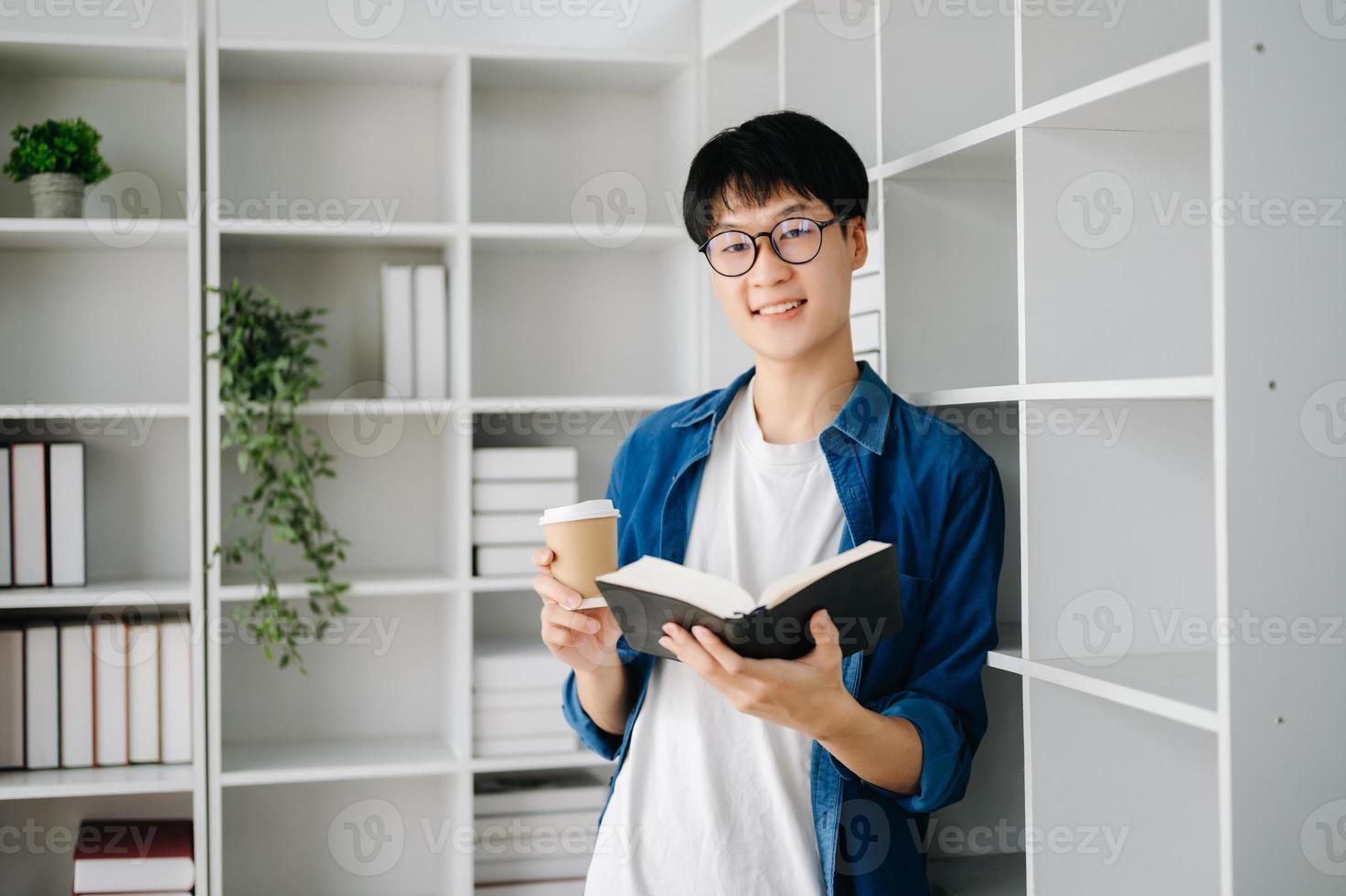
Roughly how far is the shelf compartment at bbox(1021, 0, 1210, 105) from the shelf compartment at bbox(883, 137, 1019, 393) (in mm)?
244

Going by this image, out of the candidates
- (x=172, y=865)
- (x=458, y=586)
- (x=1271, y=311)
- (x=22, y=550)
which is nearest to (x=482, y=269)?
(x=458, y=586)

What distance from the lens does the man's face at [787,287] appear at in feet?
5.40

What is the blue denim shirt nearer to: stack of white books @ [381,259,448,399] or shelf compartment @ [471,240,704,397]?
stack of white books @ [381,259,448,399]

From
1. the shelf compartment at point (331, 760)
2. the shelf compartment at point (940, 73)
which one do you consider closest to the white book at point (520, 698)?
the shelf compartment at point (331, 760)

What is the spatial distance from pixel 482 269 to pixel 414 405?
1.68 ft

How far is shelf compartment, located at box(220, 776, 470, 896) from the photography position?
276 cm

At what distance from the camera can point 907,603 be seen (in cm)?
164

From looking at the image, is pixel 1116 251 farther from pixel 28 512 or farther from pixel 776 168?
pixel 28 512

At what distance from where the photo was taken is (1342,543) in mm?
1292

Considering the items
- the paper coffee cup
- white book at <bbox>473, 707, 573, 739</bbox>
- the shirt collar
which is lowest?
white book at <bbox>473, 707, 573, 739</bbox>

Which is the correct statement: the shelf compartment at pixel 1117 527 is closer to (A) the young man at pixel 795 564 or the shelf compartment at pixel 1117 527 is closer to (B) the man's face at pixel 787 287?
(A) the young man at pixel 795 564

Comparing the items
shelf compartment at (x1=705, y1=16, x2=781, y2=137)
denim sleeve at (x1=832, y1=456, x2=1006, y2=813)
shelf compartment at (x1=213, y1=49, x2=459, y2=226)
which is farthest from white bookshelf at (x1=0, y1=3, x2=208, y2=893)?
denim sleeve at (x1=832, y1=456, x2=1006, y2=813)

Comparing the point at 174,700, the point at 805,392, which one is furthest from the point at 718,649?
the point at 174,700

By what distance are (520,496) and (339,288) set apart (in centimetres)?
67
